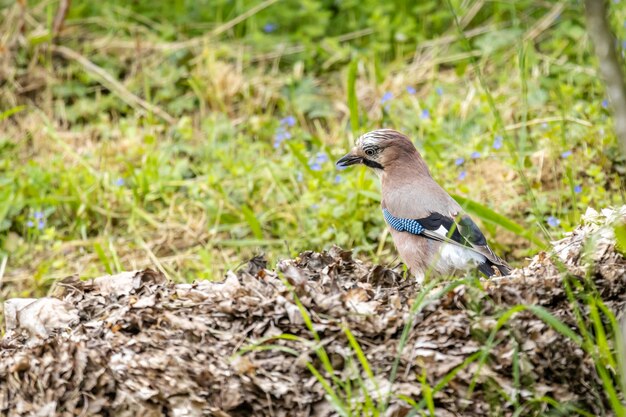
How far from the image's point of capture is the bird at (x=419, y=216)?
3997 millimetres

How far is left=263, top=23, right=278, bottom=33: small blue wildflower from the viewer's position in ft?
24.8

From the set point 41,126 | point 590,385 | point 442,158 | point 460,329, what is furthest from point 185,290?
point 41,126

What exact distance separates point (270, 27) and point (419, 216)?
3.75m

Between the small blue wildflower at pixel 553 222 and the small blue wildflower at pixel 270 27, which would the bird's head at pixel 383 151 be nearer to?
the small blue wildflower at pixel 553 222

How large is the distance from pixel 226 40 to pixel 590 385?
527 cm

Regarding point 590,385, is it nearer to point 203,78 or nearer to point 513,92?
point 513,92

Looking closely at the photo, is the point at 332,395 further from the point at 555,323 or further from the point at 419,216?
the point at 419,216

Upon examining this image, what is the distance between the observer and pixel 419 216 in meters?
4.24

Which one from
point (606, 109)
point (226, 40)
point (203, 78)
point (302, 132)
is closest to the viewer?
point (606, 109)

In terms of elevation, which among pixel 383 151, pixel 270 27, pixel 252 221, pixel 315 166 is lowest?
pixel 252 221

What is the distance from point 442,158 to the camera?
18.4ft

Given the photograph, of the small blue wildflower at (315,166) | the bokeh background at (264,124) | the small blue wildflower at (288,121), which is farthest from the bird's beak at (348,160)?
the small blue wildflower at (288,121)

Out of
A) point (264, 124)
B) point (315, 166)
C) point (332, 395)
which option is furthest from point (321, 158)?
point (332, 395)

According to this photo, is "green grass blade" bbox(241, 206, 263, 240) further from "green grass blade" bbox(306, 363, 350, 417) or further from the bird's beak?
"green grass blade" bbox(306, 363, 350, 417)
